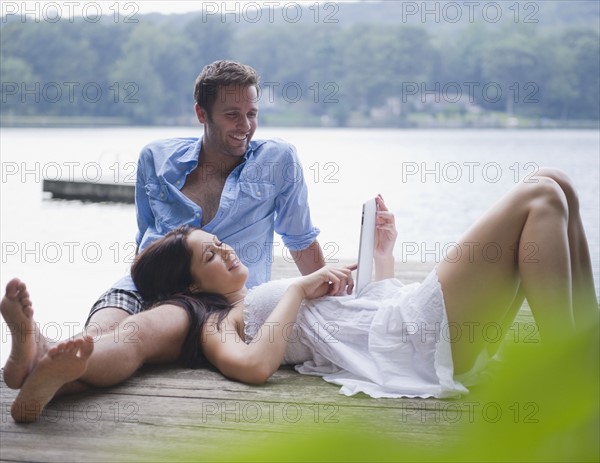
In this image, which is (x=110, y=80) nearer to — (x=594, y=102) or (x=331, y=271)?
(x=594, y=102)

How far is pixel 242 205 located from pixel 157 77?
39250 mm

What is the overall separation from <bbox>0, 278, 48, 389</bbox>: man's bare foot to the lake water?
2728mm

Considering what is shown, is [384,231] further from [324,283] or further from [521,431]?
[521,431]

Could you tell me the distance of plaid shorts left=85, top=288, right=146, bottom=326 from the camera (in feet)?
9.60

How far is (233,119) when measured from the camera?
3.30m

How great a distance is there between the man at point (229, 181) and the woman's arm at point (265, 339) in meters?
0.69

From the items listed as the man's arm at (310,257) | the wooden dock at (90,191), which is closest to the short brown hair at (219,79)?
the man's arm at (310,257)

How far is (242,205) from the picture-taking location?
10.8ft

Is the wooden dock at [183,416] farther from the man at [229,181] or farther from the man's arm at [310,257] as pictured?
the man's arm at [310,257]

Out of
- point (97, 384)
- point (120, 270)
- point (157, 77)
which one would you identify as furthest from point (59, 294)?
point (157, 77)

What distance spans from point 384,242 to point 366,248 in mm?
215

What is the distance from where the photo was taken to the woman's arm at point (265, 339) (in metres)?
2.51

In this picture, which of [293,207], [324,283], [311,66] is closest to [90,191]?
[293,207]

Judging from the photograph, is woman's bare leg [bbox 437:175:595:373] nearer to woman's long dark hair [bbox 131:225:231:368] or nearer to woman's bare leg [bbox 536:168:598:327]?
woman's bare leg [bbox 536:168:598:327]
